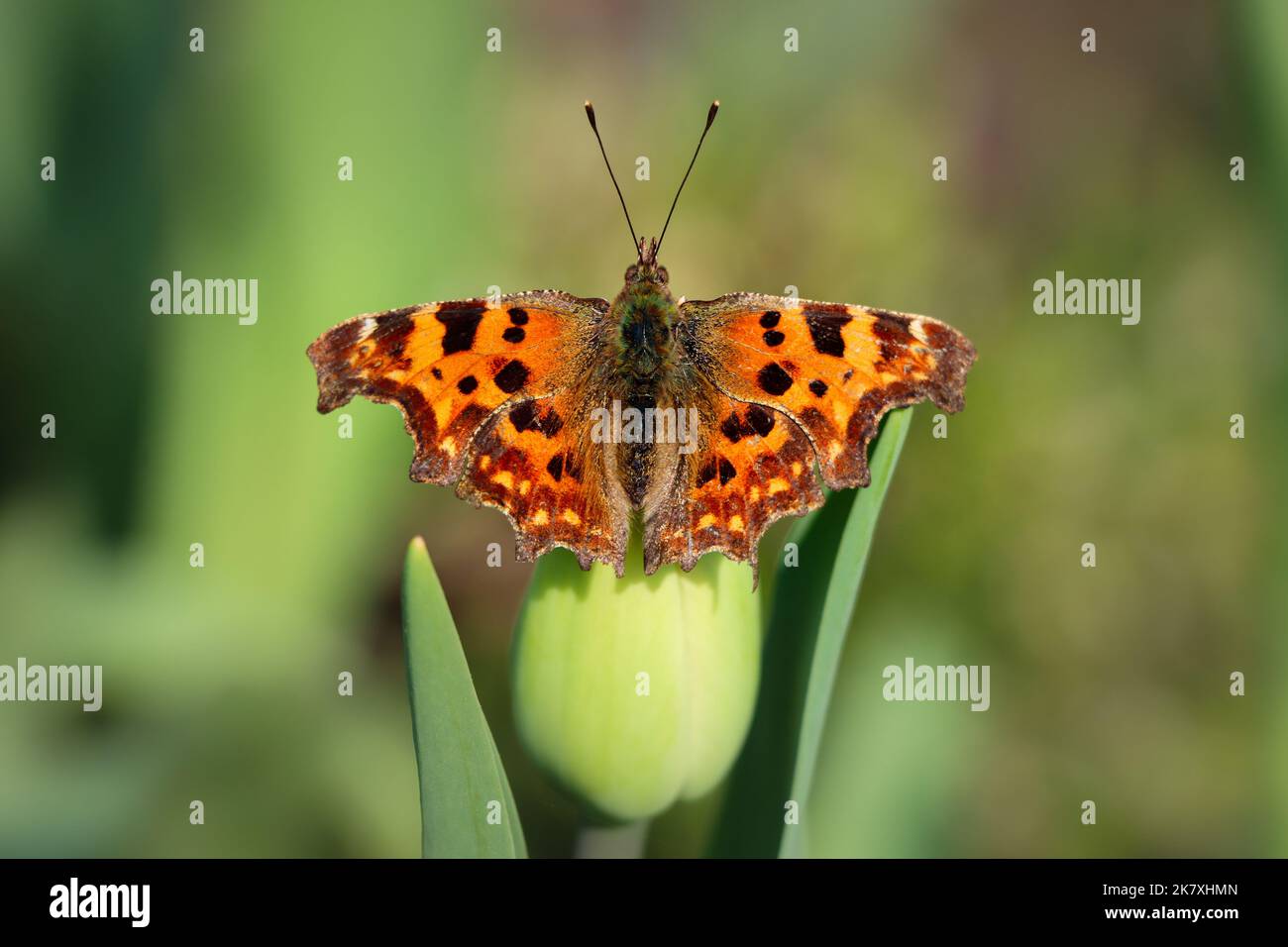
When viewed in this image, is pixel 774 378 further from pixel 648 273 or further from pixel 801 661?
pixel 801 661

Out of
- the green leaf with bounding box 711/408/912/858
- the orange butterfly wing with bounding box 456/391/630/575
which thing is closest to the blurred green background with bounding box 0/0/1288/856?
the green leaf with bounding box 711/408/912/858

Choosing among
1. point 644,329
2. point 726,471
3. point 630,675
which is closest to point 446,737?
point 630,675
